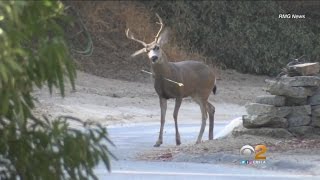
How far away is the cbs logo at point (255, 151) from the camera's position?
12.1 m

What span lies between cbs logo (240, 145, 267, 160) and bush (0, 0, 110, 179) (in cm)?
796

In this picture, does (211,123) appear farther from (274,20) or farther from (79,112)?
(274,20)

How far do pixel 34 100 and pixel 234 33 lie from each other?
93.0 ft

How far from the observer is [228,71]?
33.8 meters

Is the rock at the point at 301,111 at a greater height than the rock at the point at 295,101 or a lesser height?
lesser

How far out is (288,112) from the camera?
14.3 m

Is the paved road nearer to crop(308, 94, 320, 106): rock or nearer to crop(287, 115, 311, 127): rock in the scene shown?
crop(287, 115, 311, 127): rock

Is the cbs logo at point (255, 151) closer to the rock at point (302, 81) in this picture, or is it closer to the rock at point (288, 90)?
the rock at point (288, 90)

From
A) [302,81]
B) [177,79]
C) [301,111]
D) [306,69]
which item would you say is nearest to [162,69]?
[177,79]

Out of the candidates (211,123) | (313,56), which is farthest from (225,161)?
(313,56)

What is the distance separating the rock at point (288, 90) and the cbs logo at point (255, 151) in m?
1.89

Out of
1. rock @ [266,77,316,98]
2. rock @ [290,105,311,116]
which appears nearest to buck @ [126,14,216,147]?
rock @ [266,77,316,98]

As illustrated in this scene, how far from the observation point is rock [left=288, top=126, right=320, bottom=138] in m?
14.3

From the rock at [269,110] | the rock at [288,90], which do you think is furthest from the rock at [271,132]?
the rock at [288,90]
